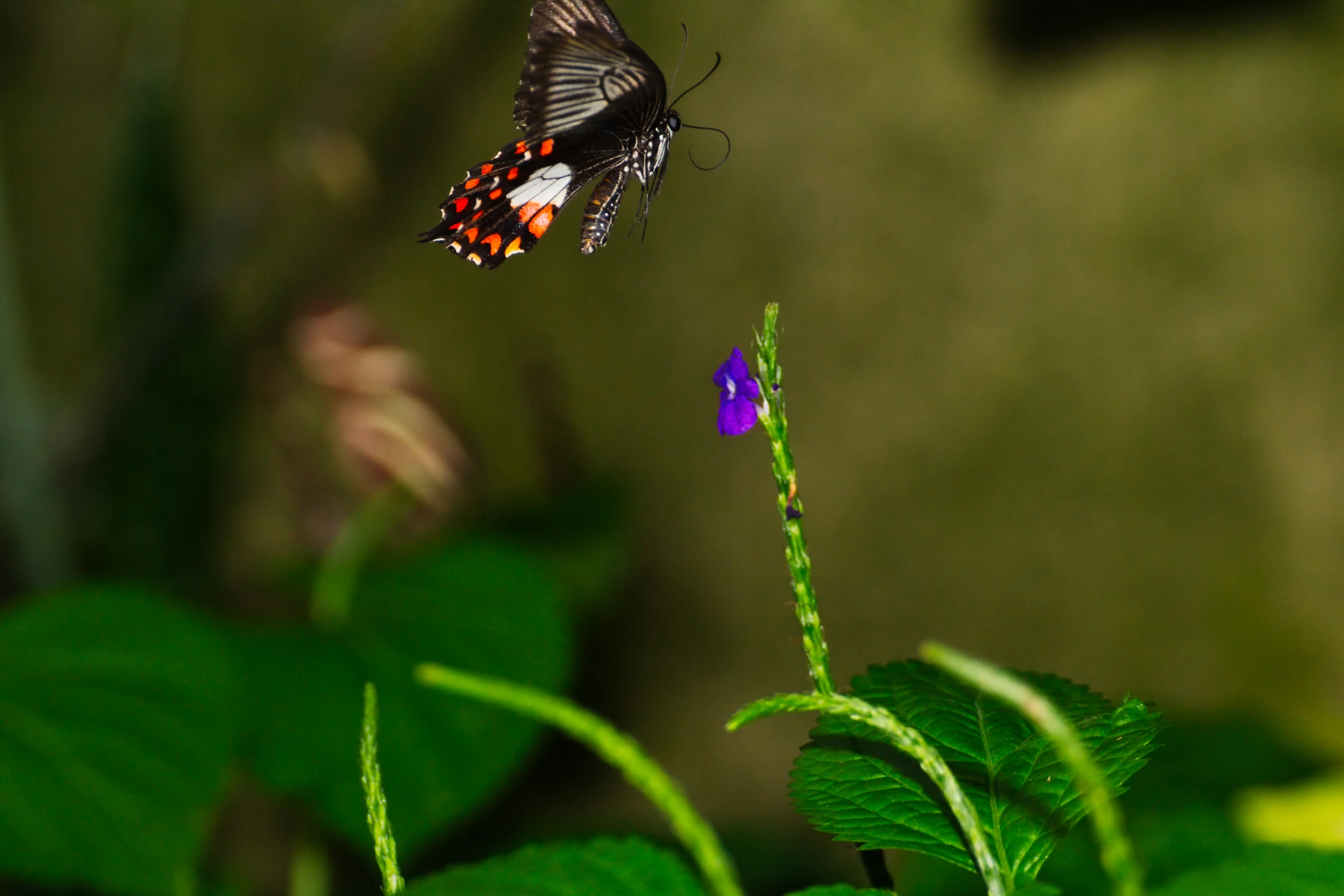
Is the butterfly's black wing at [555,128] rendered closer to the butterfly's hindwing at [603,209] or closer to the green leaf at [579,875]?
the butterfly's hindwing at [603,209]

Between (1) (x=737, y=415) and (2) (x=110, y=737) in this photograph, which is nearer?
(1) (x=737, y=415)

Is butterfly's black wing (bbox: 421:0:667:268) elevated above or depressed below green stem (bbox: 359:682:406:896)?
above

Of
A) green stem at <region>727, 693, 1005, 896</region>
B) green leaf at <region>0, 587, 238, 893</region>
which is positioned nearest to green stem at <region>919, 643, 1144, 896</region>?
green stem at <region>727, 693, 1005, 896</region>

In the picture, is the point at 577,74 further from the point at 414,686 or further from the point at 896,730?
the point at 414,686

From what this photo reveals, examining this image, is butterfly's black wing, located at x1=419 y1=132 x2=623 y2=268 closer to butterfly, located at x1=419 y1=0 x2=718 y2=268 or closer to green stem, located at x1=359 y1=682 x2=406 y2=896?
butterfly, located at x1=419 y1=0 x2=718 y2=268

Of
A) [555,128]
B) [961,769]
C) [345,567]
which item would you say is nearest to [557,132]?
[555,128]
